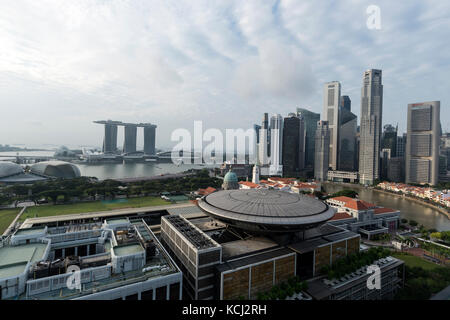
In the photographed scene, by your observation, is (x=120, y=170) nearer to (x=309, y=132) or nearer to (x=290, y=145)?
(x=290, y=145)

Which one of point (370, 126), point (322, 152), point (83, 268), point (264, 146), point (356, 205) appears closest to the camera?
point (83, 268)

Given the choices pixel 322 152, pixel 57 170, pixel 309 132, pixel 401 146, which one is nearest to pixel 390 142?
pixel 401 146

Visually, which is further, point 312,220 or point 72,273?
point 312,220

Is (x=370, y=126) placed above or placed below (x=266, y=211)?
above

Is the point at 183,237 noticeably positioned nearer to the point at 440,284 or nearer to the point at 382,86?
the point at 440,284

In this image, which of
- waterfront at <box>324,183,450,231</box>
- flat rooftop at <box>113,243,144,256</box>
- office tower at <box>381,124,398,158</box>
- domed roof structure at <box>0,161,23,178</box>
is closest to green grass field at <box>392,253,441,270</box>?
waterfront at <box>324,183,450,231</box>

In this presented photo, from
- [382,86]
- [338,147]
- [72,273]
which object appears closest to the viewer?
[72,273]
